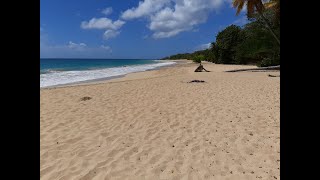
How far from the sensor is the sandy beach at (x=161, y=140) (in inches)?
162

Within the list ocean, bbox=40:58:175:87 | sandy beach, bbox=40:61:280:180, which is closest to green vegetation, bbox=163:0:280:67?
ocean, bbox=40:58:175:87

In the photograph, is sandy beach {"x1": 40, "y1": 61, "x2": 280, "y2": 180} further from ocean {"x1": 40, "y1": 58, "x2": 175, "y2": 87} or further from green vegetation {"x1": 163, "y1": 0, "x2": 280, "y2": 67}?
green vegetation {"x1": 163, "y1": 0, "x2": 280, "y2": 67}

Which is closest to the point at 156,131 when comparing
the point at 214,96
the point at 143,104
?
the point at 143,104

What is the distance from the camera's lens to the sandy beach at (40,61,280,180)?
Answer: 4117 millimetres

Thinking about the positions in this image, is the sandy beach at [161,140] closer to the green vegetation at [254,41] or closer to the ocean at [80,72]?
the ocean at [80,72]

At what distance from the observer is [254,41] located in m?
37.5

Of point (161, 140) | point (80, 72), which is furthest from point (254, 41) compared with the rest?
point (161, 140)

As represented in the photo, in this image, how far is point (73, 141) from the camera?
5.52 m

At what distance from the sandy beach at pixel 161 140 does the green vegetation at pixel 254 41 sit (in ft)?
44.5

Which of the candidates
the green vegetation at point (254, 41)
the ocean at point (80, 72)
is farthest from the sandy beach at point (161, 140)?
the green vegetation at point (254, 41)
